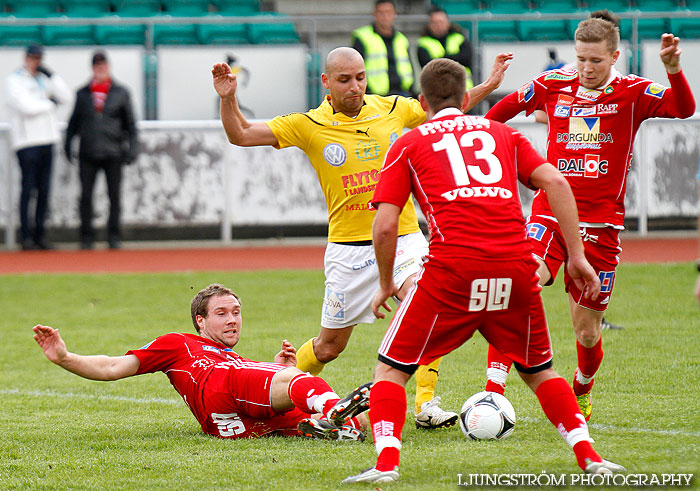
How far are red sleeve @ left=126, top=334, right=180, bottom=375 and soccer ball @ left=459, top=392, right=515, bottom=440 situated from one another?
1.65m

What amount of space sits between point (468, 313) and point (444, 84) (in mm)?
1024

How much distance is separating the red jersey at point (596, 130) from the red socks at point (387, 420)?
2112mm

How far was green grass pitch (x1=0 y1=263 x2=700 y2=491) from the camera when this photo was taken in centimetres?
495

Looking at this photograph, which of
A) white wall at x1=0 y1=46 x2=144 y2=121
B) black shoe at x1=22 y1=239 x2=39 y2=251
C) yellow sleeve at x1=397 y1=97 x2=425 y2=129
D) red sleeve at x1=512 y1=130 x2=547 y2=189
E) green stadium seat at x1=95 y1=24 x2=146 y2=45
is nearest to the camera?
red sleeve at x1=512 y1=130 x2=547 y2=189

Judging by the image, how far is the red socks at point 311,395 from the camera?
5422 mm

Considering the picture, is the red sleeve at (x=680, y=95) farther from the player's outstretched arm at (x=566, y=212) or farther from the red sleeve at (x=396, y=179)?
the red sleeve at (x=396, y=179)

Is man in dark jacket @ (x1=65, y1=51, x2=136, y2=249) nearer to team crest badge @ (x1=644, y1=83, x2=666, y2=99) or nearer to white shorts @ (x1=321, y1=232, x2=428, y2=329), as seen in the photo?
white shorts @ (x1=321, y1=232, x2=428, y2=329)

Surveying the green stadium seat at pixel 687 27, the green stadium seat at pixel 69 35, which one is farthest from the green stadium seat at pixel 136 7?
the green stadium seat at pixel 687 27

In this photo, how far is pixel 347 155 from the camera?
6414 millimetres

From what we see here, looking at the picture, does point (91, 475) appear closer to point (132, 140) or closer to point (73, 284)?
point (73, 284)

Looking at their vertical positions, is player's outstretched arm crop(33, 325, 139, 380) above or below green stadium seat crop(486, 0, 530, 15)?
below

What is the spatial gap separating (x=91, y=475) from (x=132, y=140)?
10484 mm

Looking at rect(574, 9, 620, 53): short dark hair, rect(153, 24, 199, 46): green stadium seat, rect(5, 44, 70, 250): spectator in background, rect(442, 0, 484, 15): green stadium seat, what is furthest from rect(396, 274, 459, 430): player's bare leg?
rect(442, 0, 484, 15): green stadium seat

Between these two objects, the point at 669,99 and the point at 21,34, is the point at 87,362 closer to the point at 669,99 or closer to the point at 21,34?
the point at 669,99
